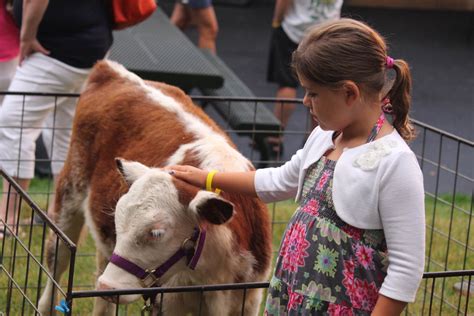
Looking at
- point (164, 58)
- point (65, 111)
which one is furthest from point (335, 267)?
point (164, 58)

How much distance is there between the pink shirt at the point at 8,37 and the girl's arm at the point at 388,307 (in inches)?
151

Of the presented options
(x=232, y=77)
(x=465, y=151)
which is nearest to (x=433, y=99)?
(x=465, y=151)

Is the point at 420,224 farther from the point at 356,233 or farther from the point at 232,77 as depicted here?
the point at 232,77

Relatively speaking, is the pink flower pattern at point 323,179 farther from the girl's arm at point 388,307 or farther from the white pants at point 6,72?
the white pants at point 6,72

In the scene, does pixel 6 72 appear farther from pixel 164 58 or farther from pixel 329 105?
pixel 329 105

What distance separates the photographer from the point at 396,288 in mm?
2574

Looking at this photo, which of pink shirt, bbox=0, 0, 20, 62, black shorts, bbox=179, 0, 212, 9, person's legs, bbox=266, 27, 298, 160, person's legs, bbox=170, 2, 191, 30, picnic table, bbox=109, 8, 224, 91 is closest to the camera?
pink shirt, bbox=0, 0, 20, 62

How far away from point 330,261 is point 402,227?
24 centimetres

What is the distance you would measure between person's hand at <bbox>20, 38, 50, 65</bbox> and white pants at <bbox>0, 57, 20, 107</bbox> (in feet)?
1.73

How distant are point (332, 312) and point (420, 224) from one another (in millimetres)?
341

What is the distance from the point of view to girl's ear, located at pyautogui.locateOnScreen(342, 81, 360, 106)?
2.64 metres

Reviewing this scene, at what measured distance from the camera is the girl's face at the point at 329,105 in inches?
105

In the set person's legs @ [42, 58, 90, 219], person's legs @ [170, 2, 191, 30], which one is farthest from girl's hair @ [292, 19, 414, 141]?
person's legs @ [170, 2, 191, 30]

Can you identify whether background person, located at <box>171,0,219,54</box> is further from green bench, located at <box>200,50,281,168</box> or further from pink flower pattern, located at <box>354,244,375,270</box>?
pink flower pattern, located at <box>354,244,375,270</box>
